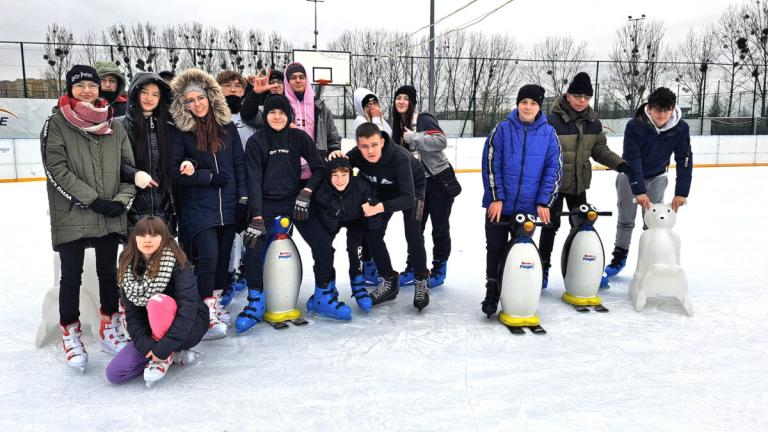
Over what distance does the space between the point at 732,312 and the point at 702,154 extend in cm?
1269

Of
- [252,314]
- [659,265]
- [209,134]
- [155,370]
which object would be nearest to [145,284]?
[155,370]

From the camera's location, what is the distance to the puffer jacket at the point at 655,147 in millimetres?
3512

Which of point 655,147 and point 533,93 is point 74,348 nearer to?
point 533,93

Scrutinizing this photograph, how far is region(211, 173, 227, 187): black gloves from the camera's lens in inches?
108

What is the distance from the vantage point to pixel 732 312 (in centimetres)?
318

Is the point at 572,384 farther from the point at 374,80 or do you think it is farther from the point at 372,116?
the point at 374,80

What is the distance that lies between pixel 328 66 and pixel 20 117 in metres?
7.07

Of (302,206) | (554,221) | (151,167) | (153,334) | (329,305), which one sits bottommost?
(329,305)

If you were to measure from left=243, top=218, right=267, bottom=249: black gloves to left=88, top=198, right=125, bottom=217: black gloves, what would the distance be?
62cm

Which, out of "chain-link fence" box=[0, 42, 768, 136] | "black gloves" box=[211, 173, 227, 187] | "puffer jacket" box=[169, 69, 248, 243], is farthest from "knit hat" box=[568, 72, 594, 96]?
"chain-link fence" box=[0, 42, 768, 136]

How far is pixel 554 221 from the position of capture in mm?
3510

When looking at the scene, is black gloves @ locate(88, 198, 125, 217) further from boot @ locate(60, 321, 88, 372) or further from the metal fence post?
the metal fence post

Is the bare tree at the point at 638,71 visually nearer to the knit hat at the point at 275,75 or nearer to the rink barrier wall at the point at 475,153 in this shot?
the rink barrier wall at the point at 475,153

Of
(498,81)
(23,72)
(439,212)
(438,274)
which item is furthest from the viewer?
(498,81)
